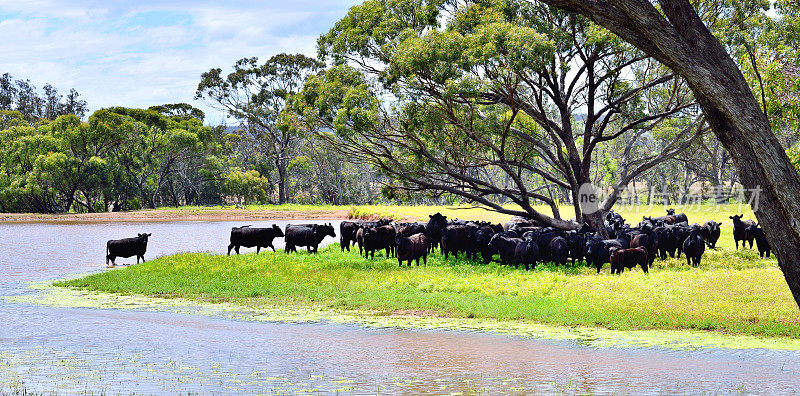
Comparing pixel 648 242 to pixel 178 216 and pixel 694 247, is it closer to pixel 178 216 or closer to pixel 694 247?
pixel 694 247

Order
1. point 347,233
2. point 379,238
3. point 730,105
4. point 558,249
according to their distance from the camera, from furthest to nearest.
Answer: point 347,233
point 379,238
point 558,249
point 730,105

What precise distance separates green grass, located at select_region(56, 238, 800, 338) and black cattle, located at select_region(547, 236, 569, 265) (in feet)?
1.44

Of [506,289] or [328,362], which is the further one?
[506,289]

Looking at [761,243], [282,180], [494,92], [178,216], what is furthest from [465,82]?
[282,180]

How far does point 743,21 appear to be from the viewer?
73.1 ft

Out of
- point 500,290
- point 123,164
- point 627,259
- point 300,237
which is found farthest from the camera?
point 123,164

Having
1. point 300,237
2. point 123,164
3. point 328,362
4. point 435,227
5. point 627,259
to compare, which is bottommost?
point 328,362

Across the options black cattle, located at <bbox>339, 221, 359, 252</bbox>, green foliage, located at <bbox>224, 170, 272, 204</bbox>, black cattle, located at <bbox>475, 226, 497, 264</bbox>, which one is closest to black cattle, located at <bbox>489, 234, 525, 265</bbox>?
black cattle, located at <bbox>475, 226, 497, 264</bbox>

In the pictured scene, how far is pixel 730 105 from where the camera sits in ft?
18.9

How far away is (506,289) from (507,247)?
16.0ft

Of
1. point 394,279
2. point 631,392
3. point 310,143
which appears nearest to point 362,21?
point 394,279

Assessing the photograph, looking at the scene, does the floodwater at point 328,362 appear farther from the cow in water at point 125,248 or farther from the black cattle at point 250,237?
the black cattle at point 250,237

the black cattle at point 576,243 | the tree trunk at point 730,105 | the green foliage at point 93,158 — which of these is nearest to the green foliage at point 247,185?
the green foliage at point 93,158

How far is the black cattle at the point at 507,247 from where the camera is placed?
19.8 m
